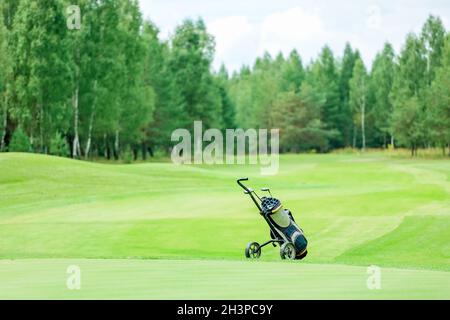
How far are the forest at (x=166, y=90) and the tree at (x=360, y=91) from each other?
0.20 m

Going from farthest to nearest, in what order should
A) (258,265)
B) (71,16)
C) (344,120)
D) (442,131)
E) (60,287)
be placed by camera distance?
(344,120) < (442,131) < (71,16) < (258,265) < (60,287)

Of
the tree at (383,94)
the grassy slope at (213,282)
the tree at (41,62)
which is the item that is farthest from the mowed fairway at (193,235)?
the tree at (383,94)

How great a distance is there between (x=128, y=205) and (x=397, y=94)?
2868 inches

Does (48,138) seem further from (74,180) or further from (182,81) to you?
(182,81)

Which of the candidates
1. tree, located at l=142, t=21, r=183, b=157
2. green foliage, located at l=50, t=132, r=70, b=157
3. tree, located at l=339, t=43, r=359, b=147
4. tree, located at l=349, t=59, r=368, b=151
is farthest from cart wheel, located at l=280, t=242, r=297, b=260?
tree, located at l=339, t=43, r=359, b=147

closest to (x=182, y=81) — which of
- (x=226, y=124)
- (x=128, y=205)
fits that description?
(x=226, y=124)

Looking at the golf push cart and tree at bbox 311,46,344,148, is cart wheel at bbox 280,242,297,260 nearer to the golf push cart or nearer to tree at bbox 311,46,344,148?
the golf push cart

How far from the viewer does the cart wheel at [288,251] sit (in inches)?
735

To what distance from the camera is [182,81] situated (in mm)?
102062

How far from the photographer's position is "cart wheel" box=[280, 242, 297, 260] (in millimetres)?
18672

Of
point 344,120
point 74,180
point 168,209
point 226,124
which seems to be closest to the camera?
point 168,209

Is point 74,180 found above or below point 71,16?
below

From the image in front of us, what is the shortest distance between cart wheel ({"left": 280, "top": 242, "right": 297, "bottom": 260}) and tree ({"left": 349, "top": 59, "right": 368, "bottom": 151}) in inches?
4312

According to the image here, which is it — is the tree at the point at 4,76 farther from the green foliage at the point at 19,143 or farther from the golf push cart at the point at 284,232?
the golf push cart at the point at 284,232
